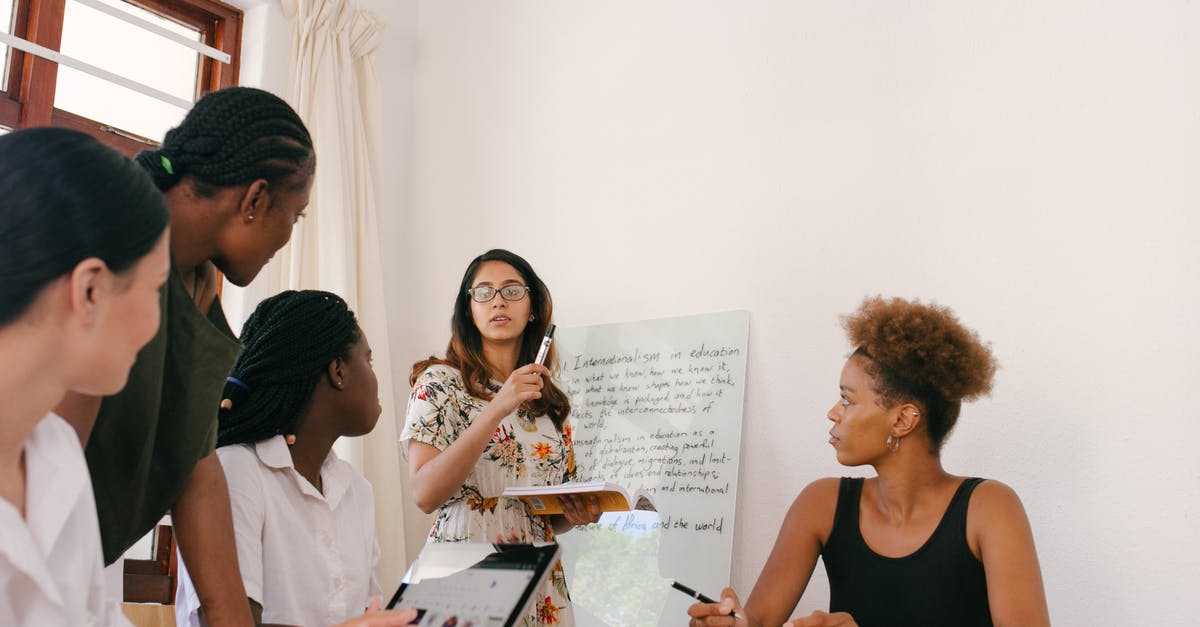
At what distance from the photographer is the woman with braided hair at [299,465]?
142 centimetres

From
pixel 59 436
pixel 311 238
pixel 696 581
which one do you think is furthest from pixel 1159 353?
pixel 311 238

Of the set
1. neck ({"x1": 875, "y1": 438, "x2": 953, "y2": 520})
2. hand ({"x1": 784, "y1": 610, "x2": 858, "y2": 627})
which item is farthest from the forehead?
→ hand ({"x1": 784, "y1": 610, "x2": 858, "y2": 627})

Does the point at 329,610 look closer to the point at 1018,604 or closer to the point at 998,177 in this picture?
the point at 1018,604

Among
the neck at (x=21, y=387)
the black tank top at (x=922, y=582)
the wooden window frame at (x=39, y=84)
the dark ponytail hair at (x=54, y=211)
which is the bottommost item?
the black tank top at (x=922, y=582)

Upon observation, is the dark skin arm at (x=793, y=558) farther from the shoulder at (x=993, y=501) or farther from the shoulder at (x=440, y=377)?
the shoulder at (x=440, y=377)

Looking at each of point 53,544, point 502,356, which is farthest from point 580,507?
point 53,544

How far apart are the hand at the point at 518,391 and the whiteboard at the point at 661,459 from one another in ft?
2.22

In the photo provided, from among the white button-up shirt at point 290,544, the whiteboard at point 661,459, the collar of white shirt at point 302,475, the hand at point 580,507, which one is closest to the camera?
the white button-up shirt at point 290,544

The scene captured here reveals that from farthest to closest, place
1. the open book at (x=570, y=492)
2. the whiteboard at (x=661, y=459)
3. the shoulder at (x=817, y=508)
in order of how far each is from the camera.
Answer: the whiteboard at (x=661, y=459)
the shoulder at (x=817, y=508)
the open book at (x=570, y=492)

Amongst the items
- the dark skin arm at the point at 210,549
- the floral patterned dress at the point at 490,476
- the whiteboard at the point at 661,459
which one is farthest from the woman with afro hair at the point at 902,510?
the dark skin arm at the point at 210,549

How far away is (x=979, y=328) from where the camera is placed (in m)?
2.27

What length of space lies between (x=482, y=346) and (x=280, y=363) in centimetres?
87

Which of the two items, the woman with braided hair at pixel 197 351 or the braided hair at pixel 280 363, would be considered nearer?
the woman with braided hair at pixel 197 351

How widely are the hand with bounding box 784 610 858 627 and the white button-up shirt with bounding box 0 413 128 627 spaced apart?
1.09 m
